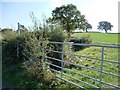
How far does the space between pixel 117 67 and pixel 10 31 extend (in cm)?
845

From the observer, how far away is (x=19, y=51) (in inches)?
560

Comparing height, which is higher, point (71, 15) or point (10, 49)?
point (71, 15)

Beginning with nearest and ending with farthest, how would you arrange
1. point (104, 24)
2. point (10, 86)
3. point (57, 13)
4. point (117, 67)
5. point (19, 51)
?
point (10, 86) < point (117, 67) < point (19, 51) < point (57, 13) < point (104, 24)

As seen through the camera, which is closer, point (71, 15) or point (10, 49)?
point (10, 49)

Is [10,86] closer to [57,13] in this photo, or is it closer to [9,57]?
[9,57]

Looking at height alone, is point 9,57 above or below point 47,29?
below

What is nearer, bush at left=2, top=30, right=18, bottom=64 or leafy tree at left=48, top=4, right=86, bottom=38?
bush at left=2, top=30, right=18, bottom=64

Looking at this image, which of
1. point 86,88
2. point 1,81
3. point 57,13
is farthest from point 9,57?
point 57,13

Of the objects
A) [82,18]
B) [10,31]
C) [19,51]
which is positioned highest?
[82,18]

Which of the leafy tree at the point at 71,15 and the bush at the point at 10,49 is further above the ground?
the leafy tree at the point at 71,15

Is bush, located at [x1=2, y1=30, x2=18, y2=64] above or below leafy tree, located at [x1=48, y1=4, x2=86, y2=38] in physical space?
below

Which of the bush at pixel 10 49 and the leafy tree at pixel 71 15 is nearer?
the bush at pixel 10 49

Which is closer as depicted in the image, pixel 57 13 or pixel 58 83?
pixel 58 83

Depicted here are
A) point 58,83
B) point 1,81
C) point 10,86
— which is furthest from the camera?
point 1,81
